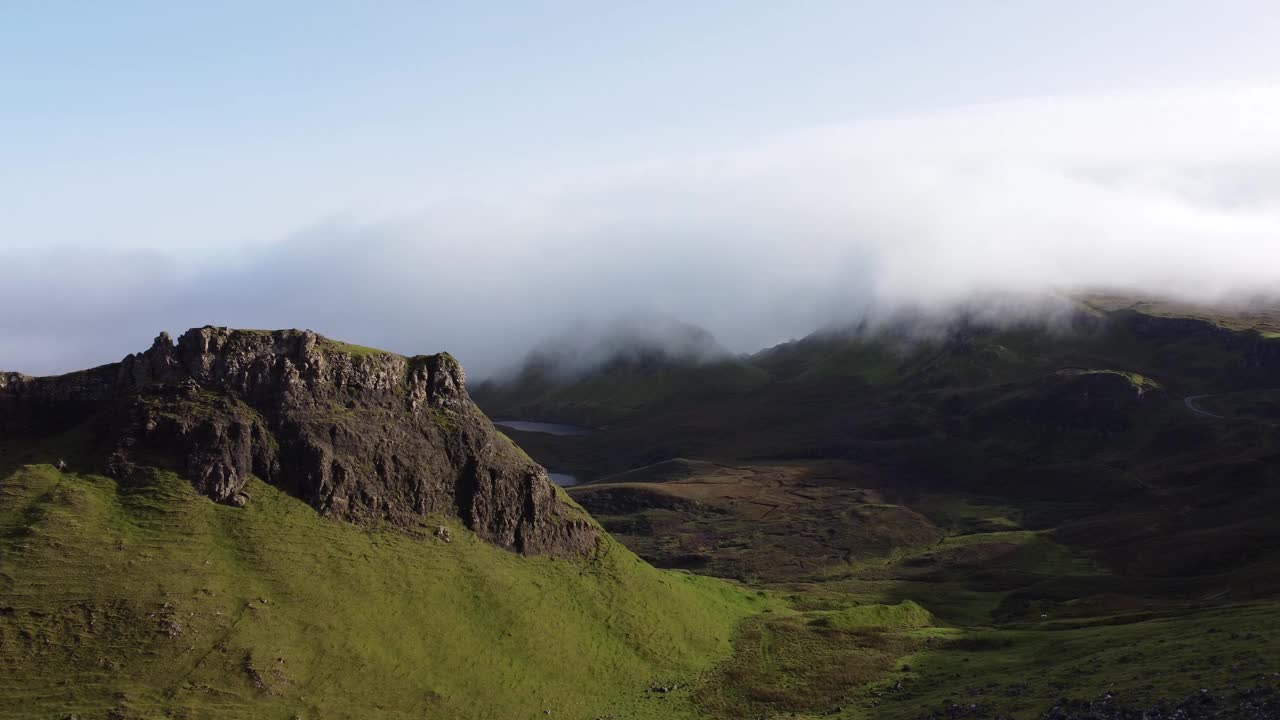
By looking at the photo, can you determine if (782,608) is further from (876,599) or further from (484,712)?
(484,712)

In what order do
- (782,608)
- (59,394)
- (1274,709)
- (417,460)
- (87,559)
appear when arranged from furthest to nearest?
(782,608) → (417,460) → (59,394) → (87,559) → (1274,709)

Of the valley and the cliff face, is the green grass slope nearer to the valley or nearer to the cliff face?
the valley

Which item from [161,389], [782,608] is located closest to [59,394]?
[161,389]

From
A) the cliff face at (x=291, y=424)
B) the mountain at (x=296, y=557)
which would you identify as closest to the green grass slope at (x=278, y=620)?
the mountain at (x=296, y=557)

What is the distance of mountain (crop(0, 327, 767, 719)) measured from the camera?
279 feet

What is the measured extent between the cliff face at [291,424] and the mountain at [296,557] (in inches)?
9.4

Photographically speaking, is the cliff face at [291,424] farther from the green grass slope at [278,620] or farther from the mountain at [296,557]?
the green grass slope at [278,620]

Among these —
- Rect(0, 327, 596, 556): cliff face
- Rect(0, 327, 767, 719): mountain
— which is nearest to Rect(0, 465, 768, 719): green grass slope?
Rect(0, 327, 767, 719): mountain

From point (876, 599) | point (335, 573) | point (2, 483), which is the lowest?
point (876, 599)

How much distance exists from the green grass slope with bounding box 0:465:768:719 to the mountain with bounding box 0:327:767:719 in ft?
0.71

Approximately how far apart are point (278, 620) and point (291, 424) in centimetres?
2307

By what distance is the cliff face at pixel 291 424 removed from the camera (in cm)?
10212

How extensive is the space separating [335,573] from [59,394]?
120ft

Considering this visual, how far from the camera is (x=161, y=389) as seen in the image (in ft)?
344
